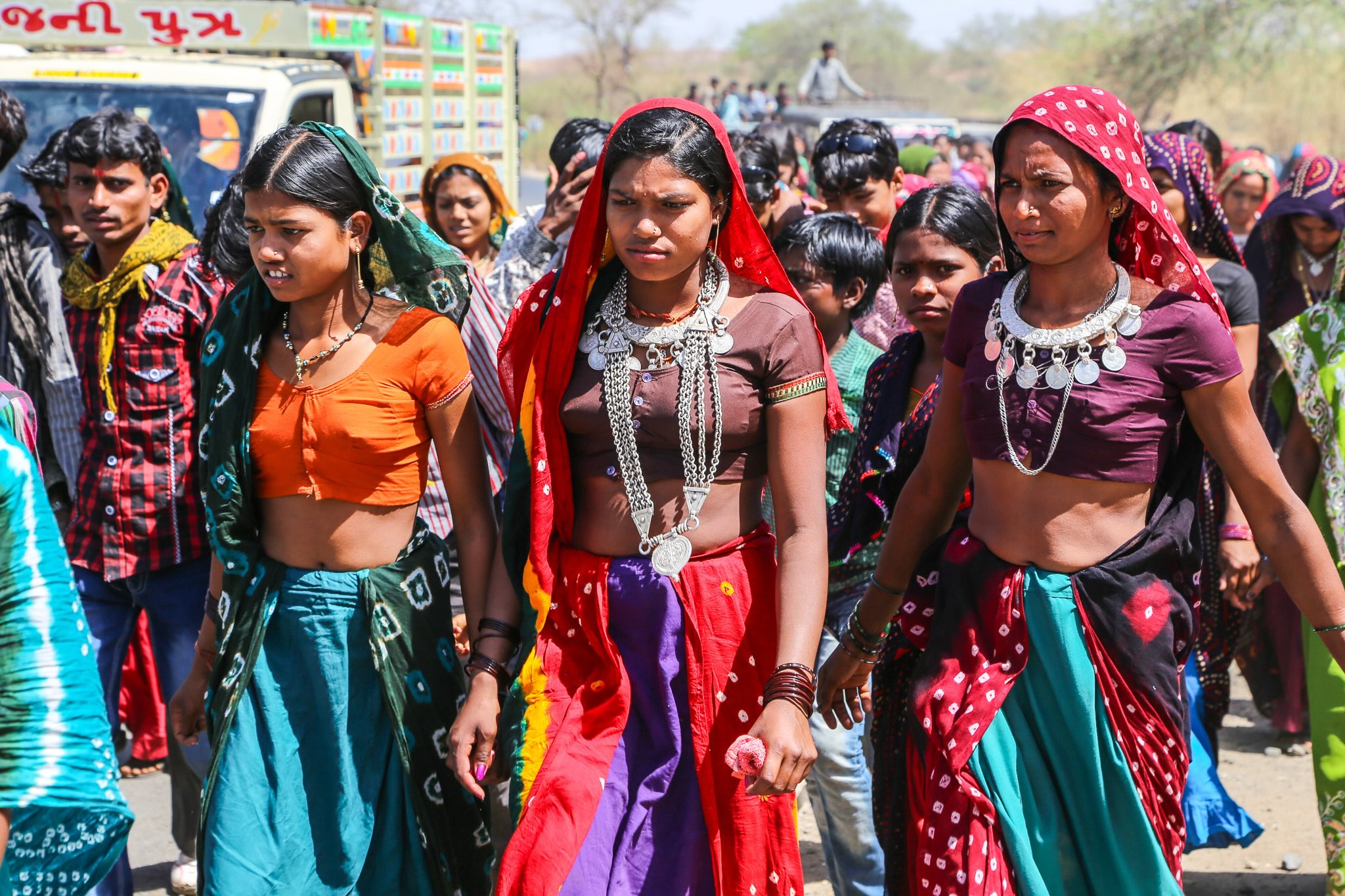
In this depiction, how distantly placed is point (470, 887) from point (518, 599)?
2.17ft

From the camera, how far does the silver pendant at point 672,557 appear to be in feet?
9.07

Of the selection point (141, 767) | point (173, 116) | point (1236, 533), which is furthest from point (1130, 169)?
point (173, 116)

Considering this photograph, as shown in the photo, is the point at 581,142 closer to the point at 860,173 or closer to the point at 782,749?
the point at 860,173

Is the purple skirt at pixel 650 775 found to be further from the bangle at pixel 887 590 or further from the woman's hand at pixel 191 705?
the woman's hand at pixel 191 705

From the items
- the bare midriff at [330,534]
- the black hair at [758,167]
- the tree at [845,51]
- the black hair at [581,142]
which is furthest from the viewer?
the tree at [845,51]

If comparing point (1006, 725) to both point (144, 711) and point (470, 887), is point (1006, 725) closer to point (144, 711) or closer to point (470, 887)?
point (470, 887)

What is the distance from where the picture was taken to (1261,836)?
15.4ft

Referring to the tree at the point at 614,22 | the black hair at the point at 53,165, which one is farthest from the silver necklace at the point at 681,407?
the tree at the point at 614,22

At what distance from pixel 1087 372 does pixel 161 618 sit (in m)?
2.58

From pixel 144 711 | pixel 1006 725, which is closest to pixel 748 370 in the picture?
pixel 1006 725

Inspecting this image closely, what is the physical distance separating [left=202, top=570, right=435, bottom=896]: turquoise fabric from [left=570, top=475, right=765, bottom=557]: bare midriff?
1.68 ft

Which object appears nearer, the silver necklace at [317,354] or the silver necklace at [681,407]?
the silver necklace at [681,407]

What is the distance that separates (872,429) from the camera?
361 centimetres

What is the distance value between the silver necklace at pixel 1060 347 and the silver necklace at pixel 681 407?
534 millimetres
